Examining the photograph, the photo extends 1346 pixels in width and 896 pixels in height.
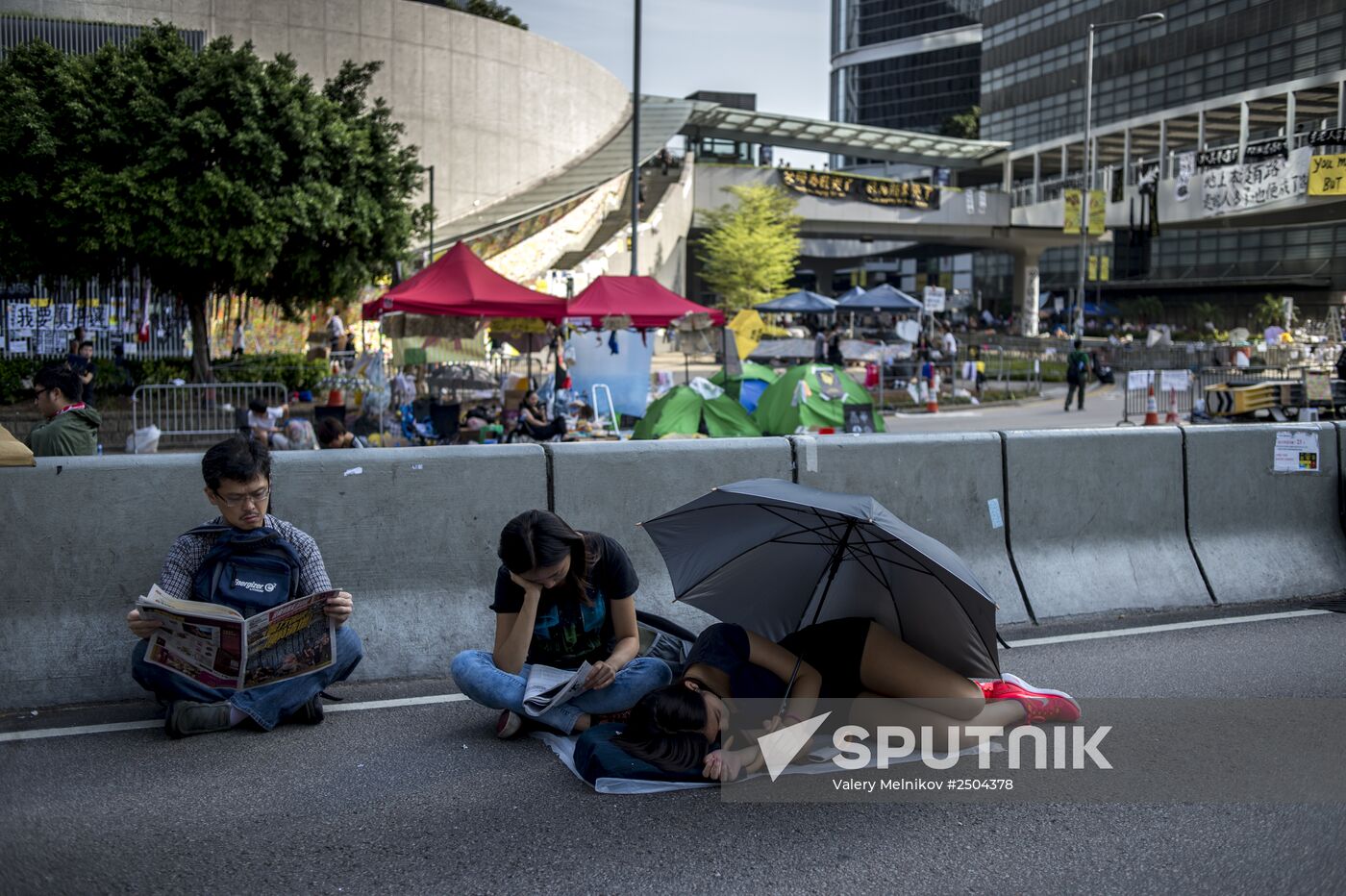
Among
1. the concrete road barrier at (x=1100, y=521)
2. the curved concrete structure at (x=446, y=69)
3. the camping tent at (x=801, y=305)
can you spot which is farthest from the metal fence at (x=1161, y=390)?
the curved concrete structure at (x=446, y=69)

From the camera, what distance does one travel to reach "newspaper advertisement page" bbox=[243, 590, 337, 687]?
16.7ft

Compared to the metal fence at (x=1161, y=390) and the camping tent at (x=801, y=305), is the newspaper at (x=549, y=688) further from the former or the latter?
the camping tent at (x=801, y=305)

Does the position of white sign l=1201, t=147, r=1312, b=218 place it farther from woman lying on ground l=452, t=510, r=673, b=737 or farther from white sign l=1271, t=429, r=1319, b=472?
woman lying on ground l=452, t=510, r=673, b=737

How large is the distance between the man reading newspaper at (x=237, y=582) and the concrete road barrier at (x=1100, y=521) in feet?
15.4

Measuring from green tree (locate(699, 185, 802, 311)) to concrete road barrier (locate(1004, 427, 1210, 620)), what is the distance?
4908cm

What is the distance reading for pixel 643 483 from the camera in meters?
7.05

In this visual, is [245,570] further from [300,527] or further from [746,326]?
[746,326]

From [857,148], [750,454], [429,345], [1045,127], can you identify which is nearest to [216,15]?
[429,345]

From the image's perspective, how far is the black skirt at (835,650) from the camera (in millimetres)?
4984

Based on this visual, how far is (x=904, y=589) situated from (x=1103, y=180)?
55.3 m

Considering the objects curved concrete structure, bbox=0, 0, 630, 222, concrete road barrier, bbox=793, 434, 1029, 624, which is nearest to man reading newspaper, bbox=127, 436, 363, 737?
concrete road barrier, bbox=793, 434, 1029, 624

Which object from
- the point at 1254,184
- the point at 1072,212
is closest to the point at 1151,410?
the point at 1072,212

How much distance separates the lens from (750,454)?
7.33 meters

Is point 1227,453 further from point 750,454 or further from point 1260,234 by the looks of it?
point 1260,234
